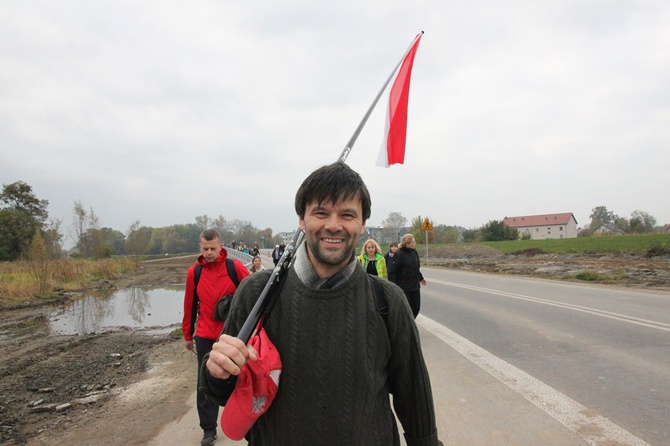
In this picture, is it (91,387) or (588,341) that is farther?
(588,341)

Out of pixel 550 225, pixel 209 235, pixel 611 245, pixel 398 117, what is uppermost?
pixel 550 225

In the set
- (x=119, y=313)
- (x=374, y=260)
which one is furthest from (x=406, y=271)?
(x=119, y=313)

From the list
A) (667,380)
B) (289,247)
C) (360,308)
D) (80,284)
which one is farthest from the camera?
(80,284)

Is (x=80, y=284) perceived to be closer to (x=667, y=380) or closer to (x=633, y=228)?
(x=667, y=380)

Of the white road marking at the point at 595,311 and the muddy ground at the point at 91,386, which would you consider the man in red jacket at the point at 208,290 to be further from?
the white road marking at the point at 595,311

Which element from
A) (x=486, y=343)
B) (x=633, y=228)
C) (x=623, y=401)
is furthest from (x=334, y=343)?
(x=633, y=228)

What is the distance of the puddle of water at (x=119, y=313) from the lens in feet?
34.1

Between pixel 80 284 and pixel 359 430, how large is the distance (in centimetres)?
2263

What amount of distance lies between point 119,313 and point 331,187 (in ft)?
44.3

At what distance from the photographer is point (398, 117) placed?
14.0 ft

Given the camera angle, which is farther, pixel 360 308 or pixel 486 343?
pixel 486 343

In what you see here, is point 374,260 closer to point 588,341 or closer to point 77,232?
point 588,341

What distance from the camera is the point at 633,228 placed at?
60.2 metres

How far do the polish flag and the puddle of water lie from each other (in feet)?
26.4
